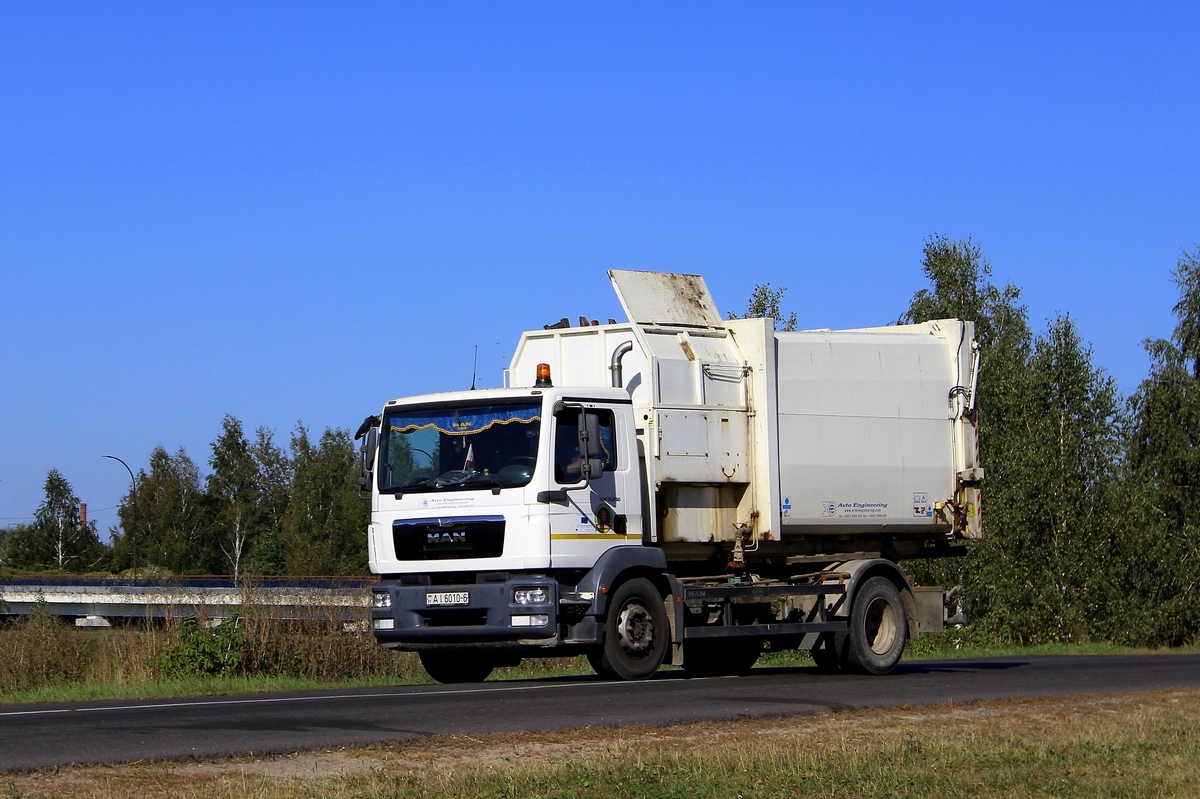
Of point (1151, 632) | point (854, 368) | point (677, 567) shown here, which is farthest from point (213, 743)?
point (1151, 632)

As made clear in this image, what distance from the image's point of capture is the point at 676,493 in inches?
651

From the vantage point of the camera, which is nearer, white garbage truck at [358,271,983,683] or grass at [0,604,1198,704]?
white garbage truck at [358,271,983,683]

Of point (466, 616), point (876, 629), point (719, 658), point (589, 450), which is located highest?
point (589, 450)

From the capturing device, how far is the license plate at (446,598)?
15273 mm

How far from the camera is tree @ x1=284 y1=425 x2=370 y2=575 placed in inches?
3939

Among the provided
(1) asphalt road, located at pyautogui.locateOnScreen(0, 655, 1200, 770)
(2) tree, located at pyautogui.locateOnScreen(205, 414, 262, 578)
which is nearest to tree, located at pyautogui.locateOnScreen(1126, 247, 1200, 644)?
(1) asphalt road, located at pyautogui.locateOnScreen(0, 655, 1200, 770)

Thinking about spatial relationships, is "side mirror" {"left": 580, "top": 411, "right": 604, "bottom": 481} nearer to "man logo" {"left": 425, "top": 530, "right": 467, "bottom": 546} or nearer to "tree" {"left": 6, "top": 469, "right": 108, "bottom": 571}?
"man logo" {"left": 425, "top": 530, "right": 467, "bottom": 546}

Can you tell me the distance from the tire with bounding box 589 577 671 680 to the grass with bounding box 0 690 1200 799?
3848 mm

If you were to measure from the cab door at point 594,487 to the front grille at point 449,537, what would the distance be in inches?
24.6

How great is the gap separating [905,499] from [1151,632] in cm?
1682

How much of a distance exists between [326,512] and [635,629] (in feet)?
320

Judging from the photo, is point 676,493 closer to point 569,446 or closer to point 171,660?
point 569,446

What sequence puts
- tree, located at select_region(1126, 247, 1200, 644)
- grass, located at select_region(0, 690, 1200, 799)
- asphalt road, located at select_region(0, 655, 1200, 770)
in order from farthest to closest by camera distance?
tree, located at select_region(1126, 247, 1200, 644), asphalt road, located at select_region(0, 655, 1200, 770), grass, located at select_region(0, 690, 1200, 799)

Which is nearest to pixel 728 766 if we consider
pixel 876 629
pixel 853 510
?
pixel 853 510
